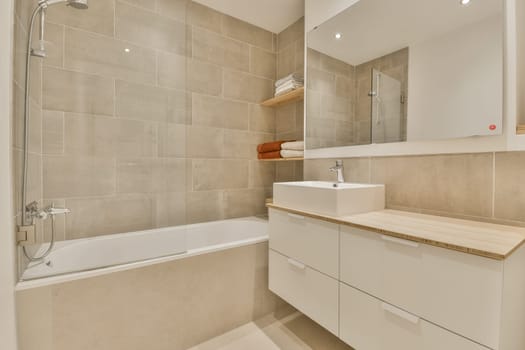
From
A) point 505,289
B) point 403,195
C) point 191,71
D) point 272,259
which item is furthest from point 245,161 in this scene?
point 505,289

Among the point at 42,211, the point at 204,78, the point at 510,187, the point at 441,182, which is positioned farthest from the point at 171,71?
the point at 510,187

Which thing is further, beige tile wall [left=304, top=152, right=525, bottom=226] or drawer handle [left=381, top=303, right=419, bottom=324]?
beige tile wall [left=304, top=152, right=525, bottom=226]

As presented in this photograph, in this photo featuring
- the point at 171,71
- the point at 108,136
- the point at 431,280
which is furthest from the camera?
the point at 171,71

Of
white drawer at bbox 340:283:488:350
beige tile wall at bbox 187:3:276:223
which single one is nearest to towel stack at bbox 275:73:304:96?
beige tile wall at bbox 187:3:276:223

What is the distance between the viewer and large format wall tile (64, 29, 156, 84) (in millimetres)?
1664

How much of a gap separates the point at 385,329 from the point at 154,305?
3.90 feet

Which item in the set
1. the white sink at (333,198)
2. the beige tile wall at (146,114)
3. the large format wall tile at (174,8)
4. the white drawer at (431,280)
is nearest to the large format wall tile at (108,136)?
the beige tile wall at (146,114)

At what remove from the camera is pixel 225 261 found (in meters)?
1.61

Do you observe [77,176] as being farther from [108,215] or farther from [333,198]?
[333,198]

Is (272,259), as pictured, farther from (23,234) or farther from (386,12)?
(386,12)

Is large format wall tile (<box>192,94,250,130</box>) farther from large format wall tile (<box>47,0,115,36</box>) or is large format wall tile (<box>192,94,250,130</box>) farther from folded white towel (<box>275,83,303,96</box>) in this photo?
large format wall tile (<box>47,0,115,36</box>)

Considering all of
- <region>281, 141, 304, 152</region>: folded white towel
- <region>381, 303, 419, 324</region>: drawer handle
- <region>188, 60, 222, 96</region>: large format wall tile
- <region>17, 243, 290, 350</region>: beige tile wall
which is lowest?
<region>17, 243, 290, 350</region>: beige tile wall

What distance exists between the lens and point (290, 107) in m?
2.46

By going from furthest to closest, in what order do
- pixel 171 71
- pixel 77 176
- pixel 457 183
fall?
pixel 171 71
pixel 77 176
pixel 457 183
